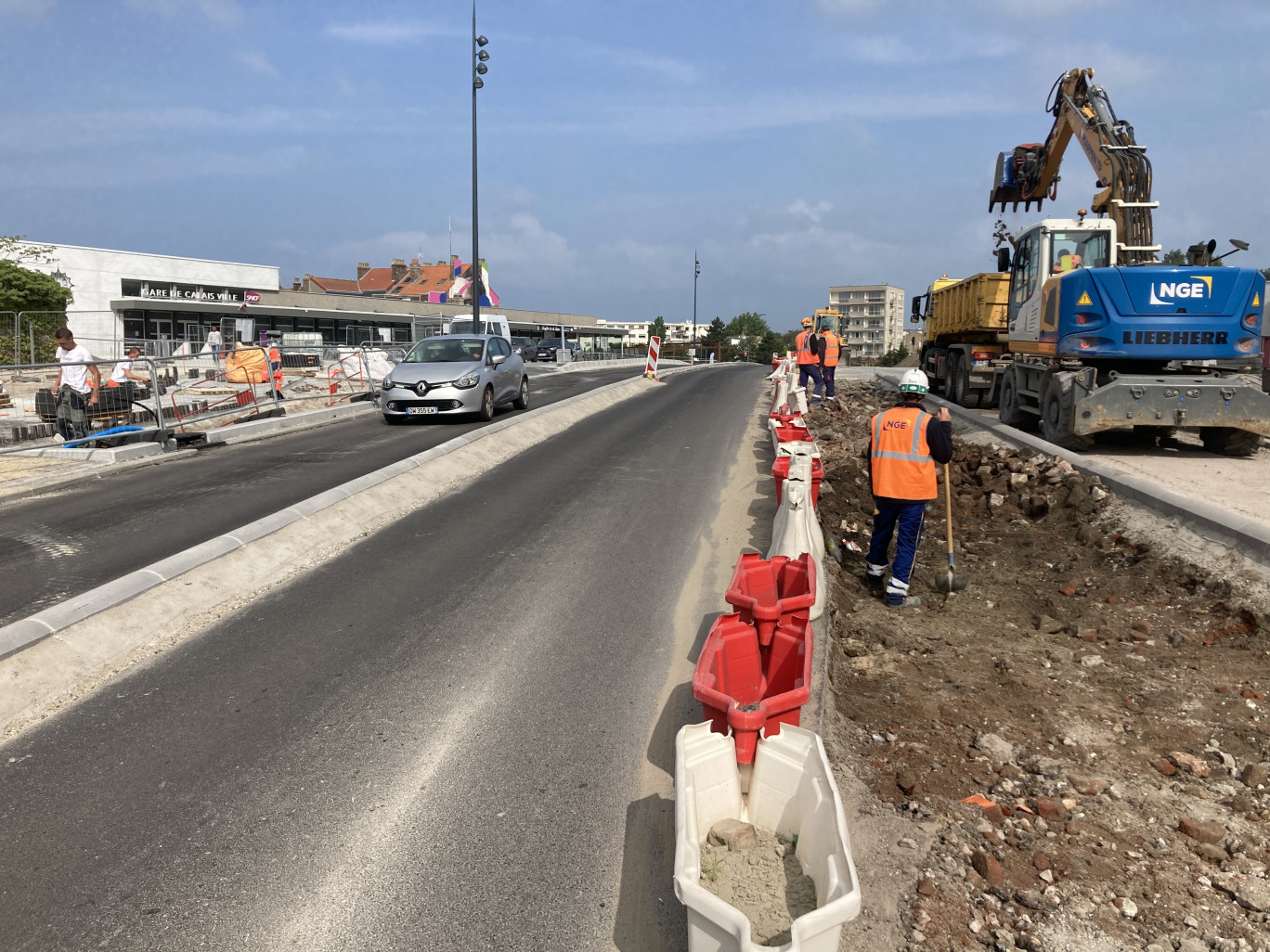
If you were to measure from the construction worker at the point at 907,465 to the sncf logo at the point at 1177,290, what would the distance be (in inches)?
227

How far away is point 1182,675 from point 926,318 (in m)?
18.6

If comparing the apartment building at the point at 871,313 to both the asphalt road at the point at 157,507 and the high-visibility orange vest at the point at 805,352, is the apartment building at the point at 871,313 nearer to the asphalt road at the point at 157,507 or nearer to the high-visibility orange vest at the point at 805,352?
the high-visibility orange vest at the point at 805,352

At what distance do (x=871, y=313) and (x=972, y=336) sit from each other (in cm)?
14992

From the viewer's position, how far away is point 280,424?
46.9 feet

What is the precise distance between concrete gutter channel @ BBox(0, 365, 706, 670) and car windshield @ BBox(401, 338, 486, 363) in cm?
255

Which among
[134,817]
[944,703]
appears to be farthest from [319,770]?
[944,703]

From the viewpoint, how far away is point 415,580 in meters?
6.55

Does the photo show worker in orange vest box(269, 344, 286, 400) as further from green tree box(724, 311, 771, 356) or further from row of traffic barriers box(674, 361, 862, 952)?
green tree box(724, 311, 771, 356)

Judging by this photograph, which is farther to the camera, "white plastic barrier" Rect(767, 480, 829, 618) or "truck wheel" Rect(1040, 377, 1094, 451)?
"truck wheel" Rect(1040, 377, 1094, 451)

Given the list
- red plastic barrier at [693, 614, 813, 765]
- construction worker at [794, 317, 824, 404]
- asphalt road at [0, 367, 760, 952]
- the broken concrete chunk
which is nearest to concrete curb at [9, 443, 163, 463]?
asphalt road at [0, 367, 760, 952]

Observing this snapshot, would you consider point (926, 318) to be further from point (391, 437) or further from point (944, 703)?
point (944, 703)

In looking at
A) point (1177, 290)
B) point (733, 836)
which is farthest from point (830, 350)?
point (733, 836)

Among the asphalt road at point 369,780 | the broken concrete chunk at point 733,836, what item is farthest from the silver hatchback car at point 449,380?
the broken concrete chunk at point 733,836

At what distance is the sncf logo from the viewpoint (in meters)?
10.5
